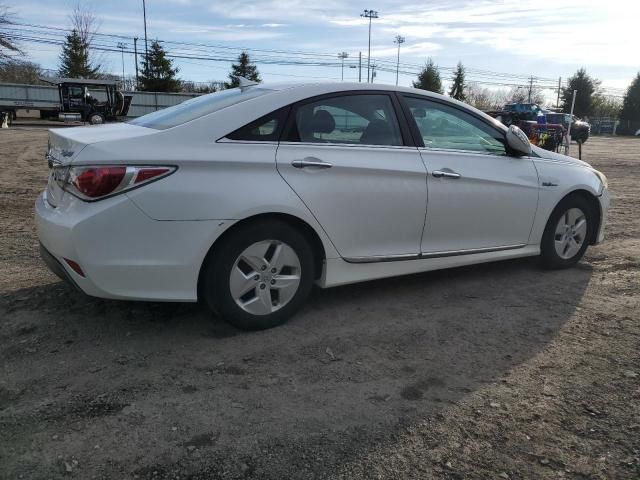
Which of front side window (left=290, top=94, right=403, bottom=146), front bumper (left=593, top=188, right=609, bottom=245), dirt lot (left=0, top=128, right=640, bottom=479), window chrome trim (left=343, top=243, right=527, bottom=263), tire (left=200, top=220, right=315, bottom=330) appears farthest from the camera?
front bumper (left=593, top=188, right=609, bottom=245)

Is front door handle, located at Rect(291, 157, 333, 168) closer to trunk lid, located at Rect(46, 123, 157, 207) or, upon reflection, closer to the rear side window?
the rear side window

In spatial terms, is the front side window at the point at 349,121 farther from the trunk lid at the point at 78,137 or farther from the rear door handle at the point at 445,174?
the trunk lid at the point at 78,137

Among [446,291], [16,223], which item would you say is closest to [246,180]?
[446,291]

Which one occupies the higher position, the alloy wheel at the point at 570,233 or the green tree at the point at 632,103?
the green tree at the point at 632,103

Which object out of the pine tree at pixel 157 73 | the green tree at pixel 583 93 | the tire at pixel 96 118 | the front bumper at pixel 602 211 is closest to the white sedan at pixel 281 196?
the front bumper at pixel 602 211

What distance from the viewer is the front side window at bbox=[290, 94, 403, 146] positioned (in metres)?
3.67

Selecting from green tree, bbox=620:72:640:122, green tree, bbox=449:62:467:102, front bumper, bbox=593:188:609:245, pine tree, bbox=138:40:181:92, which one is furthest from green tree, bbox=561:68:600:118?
front bumper, bbox=593:188:609:245

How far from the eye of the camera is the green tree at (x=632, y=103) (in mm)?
66250

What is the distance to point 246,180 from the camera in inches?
131

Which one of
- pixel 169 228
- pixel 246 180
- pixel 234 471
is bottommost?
pixel 234 471

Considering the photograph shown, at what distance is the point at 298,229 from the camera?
11.8 ft

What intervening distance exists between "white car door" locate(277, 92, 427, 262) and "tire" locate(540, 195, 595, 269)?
5.14 ft

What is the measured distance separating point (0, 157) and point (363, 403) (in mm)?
14178

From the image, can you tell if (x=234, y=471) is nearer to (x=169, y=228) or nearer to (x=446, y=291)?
(x=169, y=228)
